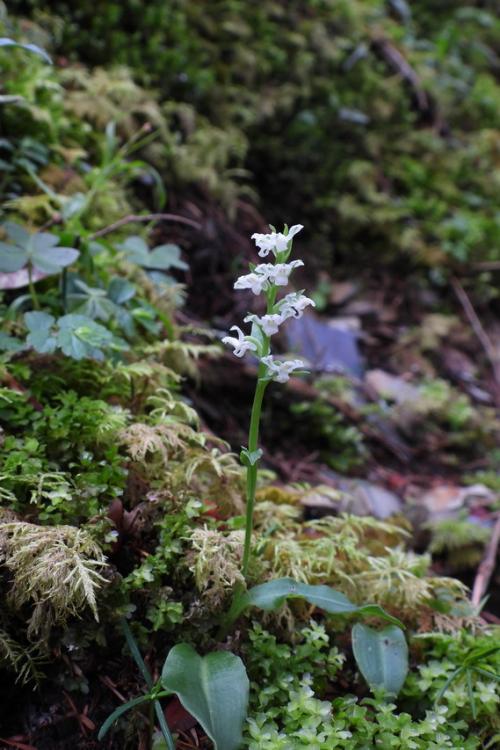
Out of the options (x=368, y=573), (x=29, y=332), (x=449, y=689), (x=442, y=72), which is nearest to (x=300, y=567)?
(x=368, y=573)

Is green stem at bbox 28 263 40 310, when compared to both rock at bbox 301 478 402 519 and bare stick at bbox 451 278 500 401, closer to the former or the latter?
rock at bbox 301 478 402 519

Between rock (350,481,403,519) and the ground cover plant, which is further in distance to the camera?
rock (350,481,403,519)

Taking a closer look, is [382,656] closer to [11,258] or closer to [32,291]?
[32,291]

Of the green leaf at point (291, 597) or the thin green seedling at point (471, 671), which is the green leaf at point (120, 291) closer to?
the green leaf at point (291, 597)

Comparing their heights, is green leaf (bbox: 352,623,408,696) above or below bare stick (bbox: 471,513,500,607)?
above

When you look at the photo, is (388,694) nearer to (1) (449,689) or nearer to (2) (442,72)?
(1) (449,689)

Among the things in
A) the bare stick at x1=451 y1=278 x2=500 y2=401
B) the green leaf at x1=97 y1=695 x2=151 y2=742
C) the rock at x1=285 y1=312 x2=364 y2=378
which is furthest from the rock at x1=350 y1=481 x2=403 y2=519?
the bare stick at x1=451 y1=278 x2=500 y2=401

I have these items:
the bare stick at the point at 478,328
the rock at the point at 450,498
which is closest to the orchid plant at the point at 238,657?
the rock at the point at 450,498
